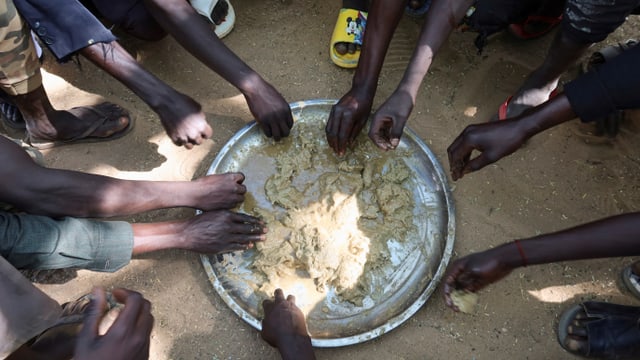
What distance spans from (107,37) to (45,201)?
0.71 meters

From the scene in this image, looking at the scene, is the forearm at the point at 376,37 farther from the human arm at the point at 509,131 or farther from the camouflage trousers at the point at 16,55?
the camouflage trousers at the point at 16,55

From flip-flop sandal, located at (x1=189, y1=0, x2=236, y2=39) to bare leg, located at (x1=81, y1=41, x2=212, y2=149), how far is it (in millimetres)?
476

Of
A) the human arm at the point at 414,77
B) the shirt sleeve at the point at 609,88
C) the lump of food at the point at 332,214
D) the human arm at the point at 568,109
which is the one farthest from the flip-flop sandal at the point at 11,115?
the shirt sleeve at the point at 609,88

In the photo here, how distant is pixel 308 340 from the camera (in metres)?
1.64

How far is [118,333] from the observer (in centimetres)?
126

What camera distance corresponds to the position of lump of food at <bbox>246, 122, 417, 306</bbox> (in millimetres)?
1769

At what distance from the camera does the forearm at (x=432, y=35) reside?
5.87ft

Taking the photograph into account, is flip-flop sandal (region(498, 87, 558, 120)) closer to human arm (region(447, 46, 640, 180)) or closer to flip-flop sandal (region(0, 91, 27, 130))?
human arm (region(447, 46, 640, 180))

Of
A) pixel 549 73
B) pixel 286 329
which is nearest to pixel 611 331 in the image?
pixel 549 73

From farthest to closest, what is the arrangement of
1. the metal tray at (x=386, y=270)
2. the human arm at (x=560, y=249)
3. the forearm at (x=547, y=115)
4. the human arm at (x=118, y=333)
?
the metal tray at (x=386, y=270) → the forearm at (x=547, y=115) → the human arm at (x=560, y=249) → the human arm at (x=118, y=333)

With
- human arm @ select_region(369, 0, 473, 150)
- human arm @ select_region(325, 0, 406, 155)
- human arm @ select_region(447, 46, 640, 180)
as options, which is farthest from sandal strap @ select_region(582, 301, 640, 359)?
human arm @ select_region(325, 0, 406, 155)

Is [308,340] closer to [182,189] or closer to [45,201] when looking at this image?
[182,189]

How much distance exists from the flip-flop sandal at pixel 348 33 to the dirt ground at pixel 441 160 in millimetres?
63

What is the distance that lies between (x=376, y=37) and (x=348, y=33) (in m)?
0.49
